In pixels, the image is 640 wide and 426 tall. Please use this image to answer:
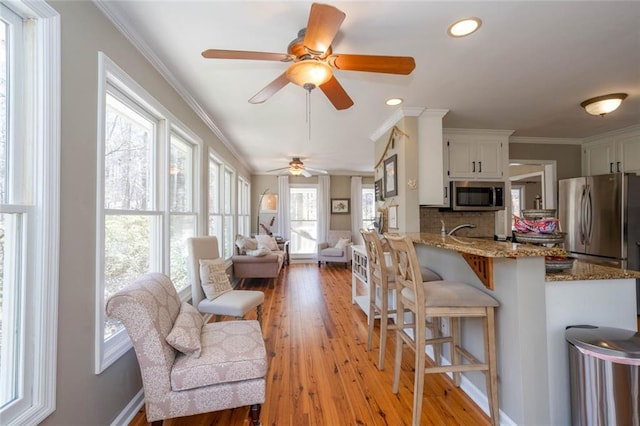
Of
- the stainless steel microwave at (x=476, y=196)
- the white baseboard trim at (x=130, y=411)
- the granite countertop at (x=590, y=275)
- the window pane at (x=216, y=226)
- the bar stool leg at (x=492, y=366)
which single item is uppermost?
the stainless steel microwave at (x=476, y=196)

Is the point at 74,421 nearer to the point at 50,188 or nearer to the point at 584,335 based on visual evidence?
the point at 50,188

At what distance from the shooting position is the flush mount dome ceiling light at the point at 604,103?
2.65m

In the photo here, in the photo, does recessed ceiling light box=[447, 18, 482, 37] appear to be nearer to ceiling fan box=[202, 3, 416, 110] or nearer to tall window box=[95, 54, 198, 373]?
ceiling fan box=[202, 3, 416, 110]

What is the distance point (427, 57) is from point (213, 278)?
106 inches

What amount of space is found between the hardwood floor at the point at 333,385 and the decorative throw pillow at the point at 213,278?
2.27 ft

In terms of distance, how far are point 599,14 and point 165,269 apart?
11.2 feet

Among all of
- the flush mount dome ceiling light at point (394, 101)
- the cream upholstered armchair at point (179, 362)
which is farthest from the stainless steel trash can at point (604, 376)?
the flush mount dome ceiling light at point (394, 101)

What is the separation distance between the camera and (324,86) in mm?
1889

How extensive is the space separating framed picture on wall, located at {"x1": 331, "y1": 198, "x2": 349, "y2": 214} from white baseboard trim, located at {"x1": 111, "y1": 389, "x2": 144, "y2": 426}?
6.14m

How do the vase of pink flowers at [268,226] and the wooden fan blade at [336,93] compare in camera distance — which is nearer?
the wooden fan blade at [336,93]

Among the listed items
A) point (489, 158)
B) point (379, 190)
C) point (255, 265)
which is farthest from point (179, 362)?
point (489, 158)

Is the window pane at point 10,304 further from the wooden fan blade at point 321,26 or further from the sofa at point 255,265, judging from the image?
the sofa at point 255,265

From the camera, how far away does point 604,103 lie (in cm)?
268

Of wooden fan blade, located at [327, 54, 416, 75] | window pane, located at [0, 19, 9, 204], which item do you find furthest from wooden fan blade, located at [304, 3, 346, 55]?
window pane, located at [0, 19, 9, 204]
